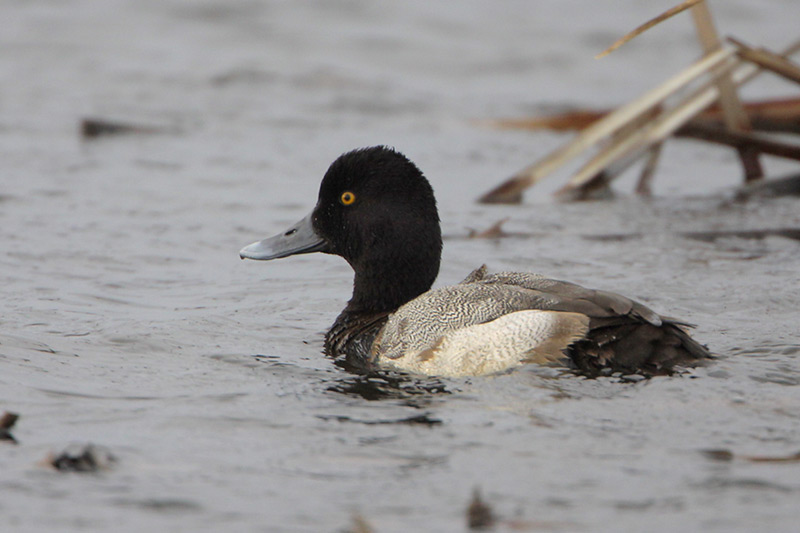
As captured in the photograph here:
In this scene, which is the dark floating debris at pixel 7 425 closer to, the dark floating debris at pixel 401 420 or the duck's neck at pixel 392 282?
the dark floating debris at pixel 401 420

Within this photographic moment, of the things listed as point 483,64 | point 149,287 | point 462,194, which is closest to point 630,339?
point 149,287

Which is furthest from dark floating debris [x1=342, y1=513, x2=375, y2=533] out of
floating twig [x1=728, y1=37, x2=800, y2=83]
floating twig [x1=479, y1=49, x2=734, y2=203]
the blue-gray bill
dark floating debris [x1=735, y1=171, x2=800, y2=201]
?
dark floating debris [x1=735, y1=171, x2=800, y2=201]

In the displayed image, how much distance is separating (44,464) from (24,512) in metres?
0.32

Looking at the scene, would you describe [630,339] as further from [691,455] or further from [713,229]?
[713,229]

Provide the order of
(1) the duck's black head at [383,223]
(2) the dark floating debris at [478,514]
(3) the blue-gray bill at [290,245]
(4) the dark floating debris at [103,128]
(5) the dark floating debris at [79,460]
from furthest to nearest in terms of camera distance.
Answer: (4) the dark floating debris at [103,128], (3) the blue-gray bill at [290,245], (1) the duck's black head at [383,223], (5) the dark floating debris at [79,460], (2) the dark floating debris at [478,514]

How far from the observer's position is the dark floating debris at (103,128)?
36.8 ft

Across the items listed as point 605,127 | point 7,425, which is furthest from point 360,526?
point 605,127

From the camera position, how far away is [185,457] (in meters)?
3.99

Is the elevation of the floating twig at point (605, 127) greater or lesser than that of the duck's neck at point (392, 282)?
greater

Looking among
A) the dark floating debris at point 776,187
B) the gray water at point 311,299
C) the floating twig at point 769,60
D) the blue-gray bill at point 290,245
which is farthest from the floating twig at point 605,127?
the blue-gray bill at point 290,245

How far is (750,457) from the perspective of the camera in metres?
3.85

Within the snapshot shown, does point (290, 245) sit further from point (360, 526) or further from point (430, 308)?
point (360, 526)

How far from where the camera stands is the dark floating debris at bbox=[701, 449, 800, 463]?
12.5ft

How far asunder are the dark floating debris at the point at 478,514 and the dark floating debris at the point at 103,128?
28.3 feet
